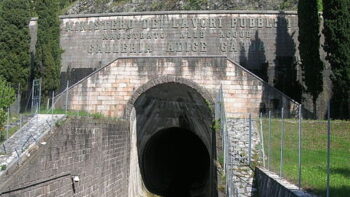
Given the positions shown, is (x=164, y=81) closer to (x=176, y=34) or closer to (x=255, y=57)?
(x=176, y=34)

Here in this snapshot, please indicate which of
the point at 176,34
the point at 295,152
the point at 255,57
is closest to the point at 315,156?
the point at 295,152

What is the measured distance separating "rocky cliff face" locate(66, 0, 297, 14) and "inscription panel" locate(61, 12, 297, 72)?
9.97 metres

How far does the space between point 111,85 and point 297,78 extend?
990 cm

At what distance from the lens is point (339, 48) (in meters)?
19.8

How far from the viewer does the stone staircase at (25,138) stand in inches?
409

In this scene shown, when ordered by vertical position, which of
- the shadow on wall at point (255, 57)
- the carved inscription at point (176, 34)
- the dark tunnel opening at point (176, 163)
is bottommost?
the dark tunnel opening at point (176, 163)

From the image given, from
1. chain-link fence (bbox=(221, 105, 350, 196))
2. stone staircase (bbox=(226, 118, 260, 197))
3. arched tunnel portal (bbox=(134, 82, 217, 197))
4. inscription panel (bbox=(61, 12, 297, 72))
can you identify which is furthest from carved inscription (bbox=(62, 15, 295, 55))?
stone staircase (bbox=(226, 118, 260, 197))

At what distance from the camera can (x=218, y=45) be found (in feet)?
81.3

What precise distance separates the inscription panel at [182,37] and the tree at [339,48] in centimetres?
425

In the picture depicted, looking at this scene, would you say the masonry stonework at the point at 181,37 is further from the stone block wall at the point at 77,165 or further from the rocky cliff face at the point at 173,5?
the rocky cliff face at the point at 173,5

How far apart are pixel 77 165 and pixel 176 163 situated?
65.8ft

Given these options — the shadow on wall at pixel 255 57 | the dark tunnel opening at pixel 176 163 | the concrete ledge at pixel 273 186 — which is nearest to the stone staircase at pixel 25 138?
the concrete ledge at pixel 273 186

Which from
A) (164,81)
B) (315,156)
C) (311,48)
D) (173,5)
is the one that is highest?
(173,5)

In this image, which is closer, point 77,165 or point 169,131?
point 77,165
